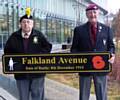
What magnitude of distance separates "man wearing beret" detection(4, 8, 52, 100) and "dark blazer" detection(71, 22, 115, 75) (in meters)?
0.50

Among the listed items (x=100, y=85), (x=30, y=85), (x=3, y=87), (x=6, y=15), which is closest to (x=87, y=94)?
(x=100, y=85)

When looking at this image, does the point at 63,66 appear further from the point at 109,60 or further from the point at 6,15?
the point at 6,15

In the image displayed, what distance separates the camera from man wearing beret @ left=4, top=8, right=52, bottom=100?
739 centimetres

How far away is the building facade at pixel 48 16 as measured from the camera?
37.0 m

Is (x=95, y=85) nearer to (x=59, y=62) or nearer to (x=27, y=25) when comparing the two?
(x=59, y=62)

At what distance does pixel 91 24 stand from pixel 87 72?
2.41 ft

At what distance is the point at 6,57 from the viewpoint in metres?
7.54

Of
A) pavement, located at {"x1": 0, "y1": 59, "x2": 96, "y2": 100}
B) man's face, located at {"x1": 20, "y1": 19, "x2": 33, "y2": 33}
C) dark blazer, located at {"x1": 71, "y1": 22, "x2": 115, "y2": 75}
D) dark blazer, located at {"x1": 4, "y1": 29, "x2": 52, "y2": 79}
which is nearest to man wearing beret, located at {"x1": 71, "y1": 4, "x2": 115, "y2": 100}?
dark blazer, located at {"x1": 71, "y1": 22, "x2": 115, "y2": 75}

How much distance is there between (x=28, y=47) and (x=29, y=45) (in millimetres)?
35

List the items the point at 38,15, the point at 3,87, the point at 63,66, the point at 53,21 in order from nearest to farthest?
the point at 63,66, the point at 3,87, the point at 38,15, the point at 53,21

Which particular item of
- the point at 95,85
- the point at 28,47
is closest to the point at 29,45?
the point at 28,47

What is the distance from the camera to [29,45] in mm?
7422

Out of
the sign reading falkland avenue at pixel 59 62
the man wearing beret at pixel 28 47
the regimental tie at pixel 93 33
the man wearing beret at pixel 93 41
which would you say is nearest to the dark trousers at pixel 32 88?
the man wearing beret at pixel 28 47

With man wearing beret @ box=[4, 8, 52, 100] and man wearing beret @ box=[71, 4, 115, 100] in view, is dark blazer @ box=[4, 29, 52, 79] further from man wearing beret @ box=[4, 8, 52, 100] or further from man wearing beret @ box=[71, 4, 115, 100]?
man wearing beret @ box=[71, 4, 115, 100]
